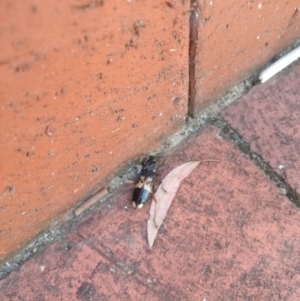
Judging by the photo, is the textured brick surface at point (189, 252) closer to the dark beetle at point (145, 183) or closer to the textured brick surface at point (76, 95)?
the dark beetle at point (145, 183)

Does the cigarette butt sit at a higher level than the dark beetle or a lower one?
lower

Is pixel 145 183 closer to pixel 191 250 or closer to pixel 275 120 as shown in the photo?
pixel 191 250

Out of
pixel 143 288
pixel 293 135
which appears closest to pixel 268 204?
pixel 293 135

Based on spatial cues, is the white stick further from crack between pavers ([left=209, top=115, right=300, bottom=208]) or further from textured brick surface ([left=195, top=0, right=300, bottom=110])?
crack between pavers ([left=209, top=115, right=300, bottom=208])

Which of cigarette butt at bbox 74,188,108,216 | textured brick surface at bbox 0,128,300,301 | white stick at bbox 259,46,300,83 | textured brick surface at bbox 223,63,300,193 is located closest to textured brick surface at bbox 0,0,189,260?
cigarette butt at bbox 74,188,108,216

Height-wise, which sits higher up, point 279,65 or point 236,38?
point 236,38

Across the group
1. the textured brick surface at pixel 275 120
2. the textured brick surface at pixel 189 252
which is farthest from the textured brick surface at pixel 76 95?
the textured brick surface at pixel 275 120

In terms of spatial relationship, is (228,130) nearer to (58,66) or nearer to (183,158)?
(183,158)

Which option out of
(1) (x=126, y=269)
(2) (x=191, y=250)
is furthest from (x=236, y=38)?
(1) (x=126, y=269)
